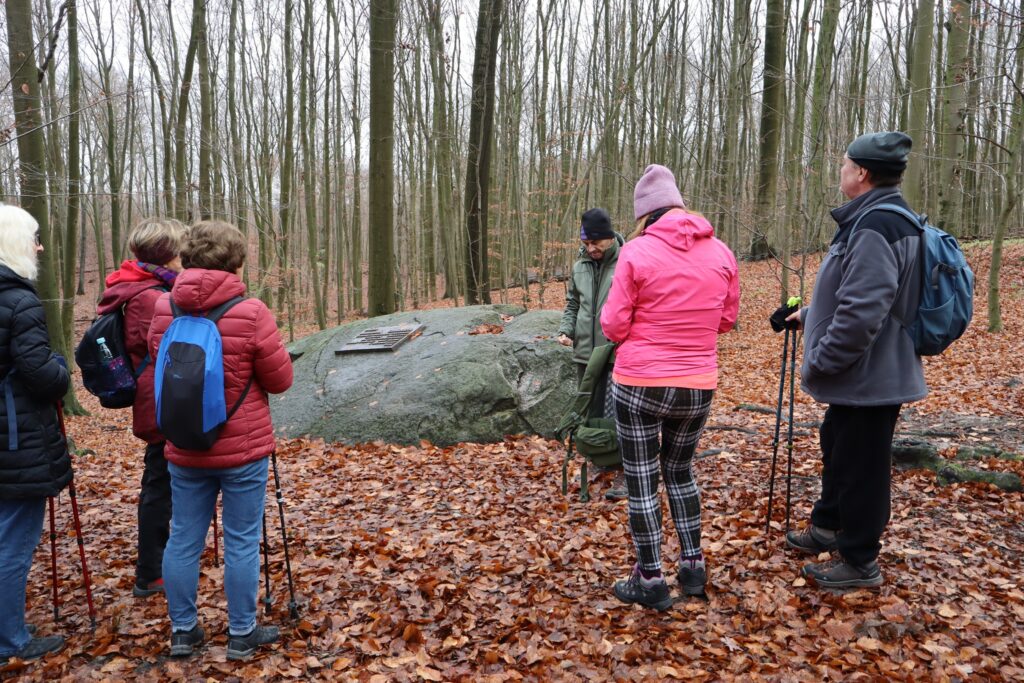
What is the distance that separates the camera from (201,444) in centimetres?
282

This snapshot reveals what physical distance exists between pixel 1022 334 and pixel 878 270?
10.9 metres

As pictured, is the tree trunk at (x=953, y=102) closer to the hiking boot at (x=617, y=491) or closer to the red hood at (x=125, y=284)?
the hiking boot at (x=617, y=491)

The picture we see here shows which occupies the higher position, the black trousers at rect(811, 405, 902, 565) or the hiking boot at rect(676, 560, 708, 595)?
the black trousers at rect(811, 405, 902, 565)

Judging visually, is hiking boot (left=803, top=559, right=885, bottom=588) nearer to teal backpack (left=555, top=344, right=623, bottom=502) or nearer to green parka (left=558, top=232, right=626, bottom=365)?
teal backpack (left=555, top=344, right=623, bottom=502)

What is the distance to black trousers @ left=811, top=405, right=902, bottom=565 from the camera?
3.12 metres

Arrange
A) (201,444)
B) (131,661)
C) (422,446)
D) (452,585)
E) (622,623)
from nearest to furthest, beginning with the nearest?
1. (201,444)
2. (131,661)
3. (622,623)
4. (452,585)
5. (422,446)

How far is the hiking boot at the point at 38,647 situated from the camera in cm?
312

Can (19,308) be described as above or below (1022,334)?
above

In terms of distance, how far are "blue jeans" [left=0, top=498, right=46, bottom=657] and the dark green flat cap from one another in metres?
4.38

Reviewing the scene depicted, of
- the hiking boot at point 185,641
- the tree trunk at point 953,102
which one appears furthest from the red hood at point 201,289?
the tree trunk at point 953,102

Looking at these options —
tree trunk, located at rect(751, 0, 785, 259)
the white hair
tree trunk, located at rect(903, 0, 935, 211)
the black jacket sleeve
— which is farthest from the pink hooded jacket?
tree trunk, located at rect(751, 0, 785, 259)

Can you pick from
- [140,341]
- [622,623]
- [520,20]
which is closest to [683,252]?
[622,623]

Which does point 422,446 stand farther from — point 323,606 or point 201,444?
point 201,444

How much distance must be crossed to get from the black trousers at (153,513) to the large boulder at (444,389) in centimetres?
335
